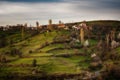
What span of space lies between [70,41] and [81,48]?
12.8 m

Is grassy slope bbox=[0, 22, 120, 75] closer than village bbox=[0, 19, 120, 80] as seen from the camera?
No

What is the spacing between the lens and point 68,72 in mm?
133125

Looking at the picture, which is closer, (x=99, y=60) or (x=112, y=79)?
(x=112, y=79)

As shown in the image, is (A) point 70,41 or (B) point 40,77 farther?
(A) point 70,41

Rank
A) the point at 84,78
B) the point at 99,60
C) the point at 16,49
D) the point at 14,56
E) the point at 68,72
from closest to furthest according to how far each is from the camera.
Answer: the point at 84,78
the point at 68,72
the point at 99,60
the point at 14,56
the point at 16,49

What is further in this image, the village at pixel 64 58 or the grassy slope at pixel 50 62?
the grassy slope at pixel 50 62

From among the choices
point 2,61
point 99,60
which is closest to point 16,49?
point 2,61

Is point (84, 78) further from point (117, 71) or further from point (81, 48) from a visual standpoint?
point (81, 48)

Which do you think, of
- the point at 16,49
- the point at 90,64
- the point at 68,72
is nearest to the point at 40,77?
the point at 68,72

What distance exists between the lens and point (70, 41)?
195 metres

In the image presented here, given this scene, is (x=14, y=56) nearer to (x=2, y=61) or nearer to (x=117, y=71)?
(x=2, y=61)

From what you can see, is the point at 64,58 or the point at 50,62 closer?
the point at 50,62

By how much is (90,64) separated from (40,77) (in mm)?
28604

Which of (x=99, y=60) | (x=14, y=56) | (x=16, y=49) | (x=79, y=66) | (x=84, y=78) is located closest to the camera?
Result: (x=84, y=78)
